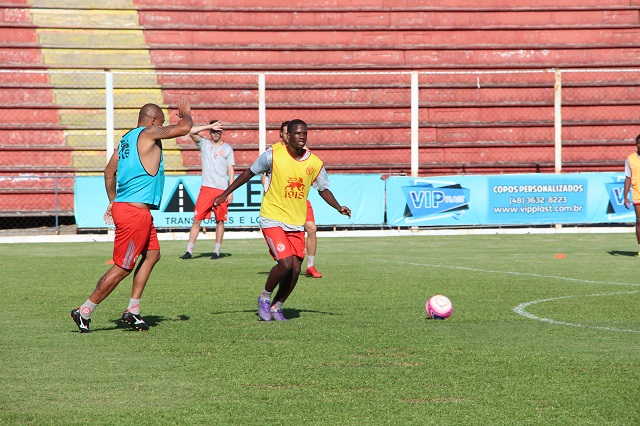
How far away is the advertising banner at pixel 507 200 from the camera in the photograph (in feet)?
80.6

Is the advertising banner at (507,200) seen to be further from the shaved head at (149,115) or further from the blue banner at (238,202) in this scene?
the shaved head at (149,115)

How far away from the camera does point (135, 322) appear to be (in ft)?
31.3

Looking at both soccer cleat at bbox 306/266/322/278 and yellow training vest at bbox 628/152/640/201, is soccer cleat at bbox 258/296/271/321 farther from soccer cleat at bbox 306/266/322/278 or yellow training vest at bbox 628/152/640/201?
yellow training vest at bbox 628/152/640/201

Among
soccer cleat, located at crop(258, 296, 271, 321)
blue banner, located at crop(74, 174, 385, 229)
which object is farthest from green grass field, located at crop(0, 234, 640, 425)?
blue banner, located at crop(74, 174, 385, 229)

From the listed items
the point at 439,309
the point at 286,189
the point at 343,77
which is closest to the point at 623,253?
the point at 439,309

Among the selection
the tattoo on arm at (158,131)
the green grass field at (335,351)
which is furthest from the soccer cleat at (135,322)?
the tattoo on arm at (158,131)

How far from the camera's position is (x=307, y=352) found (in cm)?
818

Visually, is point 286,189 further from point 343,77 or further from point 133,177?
point 343,77

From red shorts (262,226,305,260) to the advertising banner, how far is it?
14.2 metres

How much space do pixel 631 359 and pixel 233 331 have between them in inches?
139

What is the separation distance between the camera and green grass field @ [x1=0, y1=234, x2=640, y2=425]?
618 cm

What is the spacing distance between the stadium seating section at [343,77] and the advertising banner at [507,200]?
339 cm

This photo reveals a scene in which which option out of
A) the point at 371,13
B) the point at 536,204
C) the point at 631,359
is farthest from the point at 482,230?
the point at 631,359

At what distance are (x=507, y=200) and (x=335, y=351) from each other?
17.2 meters
